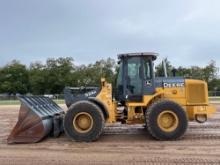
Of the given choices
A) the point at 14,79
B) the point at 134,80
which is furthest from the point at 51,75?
the point at 134,80

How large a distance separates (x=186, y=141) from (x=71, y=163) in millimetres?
4280

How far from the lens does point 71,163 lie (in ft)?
30.5

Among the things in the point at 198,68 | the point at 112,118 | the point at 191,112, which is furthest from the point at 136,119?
the point at 198,68

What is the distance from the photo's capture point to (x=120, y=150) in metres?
11.1

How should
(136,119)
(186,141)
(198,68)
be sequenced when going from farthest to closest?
1. (198,68)
2. (136,119)
3. (186,141)

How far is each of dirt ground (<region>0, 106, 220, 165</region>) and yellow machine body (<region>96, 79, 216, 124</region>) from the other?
65cm

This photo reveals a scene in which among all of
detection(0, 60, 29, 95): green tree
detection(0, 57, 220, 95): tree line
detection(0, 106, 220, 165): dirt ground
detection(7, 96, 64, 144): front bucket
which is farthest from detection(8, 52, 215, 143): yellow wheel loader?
detection(0, 60, 29, 95): green tree

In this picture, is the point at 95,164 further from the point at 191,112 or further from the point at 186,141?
the point at 191,112

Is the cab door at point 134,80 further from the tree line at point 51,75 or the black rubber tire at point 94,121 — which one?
the tree line at point 51,75

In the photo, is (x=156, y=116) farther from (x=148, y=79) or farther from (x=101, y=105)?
(x=101, y=105)

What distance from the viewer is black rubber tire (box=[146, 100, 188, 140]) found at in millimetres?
12633

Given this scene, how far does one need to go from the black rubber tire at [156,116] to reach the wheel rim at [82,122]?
5.41ft

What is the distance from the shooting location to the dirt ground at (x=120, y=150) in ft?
31.4

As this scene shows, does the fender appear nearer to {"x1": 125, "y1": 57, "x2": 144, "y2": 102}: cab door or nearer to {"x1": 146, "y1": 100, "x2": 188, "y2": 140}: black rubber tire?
{"x1": 125, "y1": 57, "x2": 144, "y2": 102}: cab door
